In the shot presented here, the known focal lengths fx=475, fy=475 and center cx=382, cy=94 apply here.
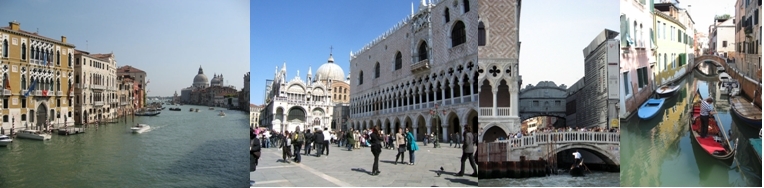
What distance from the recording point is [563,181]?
529 cm

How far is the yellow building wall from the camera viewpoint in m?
6.10

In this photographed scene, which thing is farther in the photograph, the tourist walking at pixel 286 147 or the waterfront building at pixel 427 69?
the tourist walking at pixel 286 147

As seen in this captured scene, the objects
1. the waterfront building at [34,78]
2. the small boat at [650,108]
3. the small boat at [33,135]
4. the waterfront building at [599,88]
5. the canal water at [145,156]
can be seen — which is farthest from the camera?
the small boat at [33,135]

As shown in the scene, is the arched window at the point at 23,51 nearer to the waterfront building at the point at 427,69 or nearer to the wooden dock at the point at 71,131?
the wooden dock at the point at 71,131

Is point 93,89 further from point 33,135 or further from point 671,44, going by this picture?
point 671,44

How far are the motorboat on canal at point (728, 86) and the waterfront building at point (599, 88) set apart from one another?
1.80 meters

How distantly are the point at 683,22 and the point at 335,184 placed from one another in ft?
16.5

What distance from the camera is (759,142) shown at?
636 cm

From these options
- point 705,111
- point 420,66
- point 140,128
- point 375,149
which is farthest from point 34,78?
point 705,111

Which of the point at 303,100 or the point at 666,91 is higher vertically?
the point at 666,91

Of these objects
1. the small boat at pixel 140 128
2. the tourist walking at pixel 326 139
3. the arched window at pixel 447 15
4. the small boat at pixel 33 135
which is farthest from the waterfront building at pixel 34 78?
the arched window at pixel 447 15

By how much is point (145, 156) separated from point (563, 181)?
6.66 meters

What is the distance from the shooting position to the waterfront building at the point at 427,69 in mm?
5250

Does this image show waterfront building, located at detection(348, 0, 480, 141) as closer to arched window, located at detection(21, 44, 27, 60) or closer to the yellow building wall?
the yellow building wall
